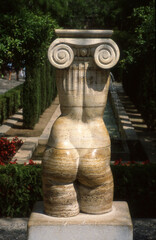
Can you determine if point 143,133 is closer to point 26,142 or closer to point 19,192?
point 26,142

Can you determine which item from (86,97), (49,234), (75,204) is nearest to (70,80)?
(86,97)

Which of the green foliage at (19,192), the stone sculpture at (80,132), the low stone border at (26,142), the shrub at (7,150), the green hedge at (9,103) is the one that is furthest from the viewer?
the green hedge at (9,103)

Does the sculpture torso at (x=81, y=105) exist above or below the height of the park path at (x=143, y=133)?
above

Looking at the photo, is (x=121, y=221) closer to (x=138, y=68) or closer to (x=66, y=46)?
(x=66, y=46)

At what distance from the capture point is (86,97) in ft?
15.7

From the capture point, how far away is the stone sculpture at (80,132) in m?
4.68

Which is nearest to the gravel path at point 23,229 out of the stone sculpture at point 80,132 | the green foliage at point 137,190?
the green foliage at point 137,190

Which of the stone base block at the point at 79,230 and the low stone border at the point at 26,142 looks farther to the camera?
the low stone border at the point at 26,142

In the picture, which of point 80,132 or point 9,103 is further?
point 9,103

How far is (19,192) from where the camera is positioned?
A: 6.98 metres

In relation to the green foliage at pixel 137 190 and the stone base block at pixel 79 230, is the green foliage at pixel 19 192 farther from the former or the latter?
the stone base block at pixel 79 230

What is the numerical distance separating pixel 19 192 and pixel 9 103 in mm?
9144

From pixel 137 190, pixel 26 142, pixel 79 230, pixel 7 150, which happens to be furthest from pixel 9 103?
pixel 79 230

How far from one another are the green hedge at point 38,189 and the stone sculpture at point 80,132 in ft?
7.16
